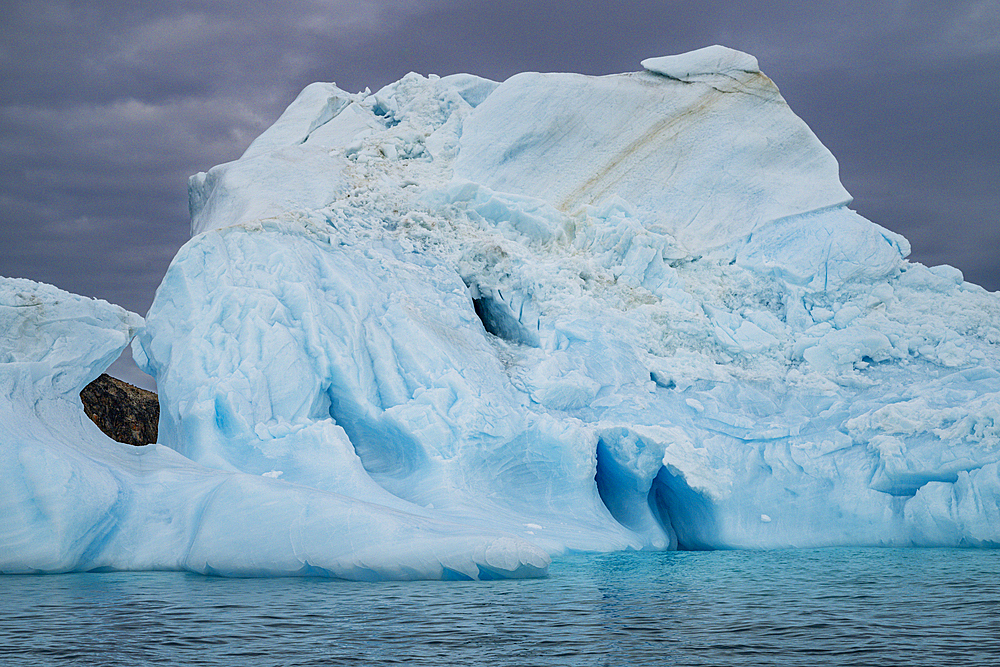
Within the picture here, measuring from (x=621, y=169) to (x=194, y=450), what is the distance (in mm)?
6999

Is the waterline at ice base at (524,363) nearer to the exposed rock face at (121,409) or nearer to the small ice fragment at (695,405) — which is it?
the small ice fragment at (695,405)

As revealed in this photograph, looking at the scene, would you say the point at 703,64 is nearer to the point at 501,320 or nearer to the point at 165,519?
the point at 501,320

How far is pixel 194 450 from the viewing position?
8.55m

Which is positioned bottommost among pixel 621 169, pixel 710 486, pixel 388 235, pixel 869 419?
pixel 710 486

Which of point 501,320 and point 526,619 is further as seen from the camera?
point 501,320

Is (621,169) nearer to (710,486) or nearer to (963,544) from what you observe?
(710,486)

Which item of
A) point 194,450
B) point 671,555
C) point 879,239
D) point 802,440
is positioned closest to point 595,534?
point 671,555

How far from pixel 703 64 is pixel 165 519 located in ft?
32.5

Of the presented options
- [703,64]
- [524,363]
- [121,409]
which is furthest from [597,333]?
[121,409]

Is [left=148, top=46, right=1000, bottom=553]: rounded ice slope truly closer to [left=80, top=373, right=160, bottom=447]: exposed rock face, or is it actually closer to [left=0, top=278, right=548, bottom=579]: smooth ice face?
[left=0, top=278, right=548, bottom=579]: smooth ice face

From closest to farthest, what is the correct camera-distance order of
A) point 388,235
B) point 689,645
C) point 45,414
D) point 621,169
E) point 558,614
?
point 689,645, point 558,614, point 45,414, point 388,235, point 621,169

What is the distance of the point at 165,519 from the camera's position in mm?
7344

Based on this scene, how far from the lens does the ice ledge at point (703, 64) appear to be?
13.1 metres

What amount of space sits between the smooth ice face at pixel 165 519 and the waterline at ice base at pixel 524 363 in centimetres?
2
